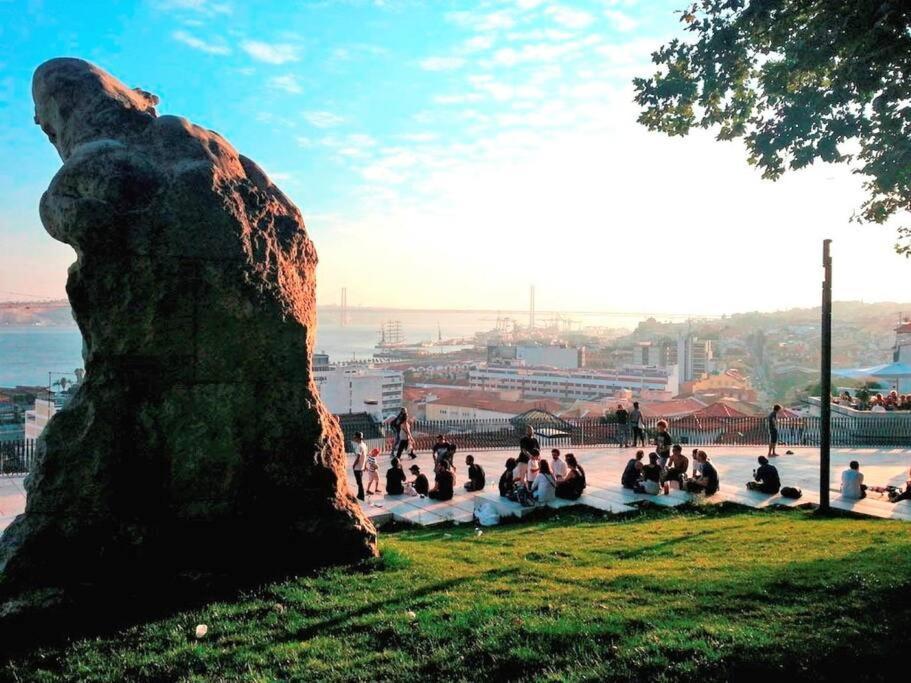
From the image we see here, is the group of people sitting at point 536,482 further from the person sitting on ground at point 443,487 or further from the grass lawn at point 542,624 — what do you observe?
the grass lawn at point 542,624

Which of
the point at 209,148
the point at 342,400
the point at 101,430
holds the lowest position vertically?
the point at 342,400

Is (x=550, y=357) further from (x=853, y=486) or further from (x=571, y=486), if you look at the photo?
(x=571, y=486)

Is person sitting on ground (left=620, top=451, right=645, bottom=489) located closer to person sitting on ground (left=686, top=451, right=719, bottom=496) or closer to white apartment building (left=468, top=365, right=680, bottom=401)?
person sitting on ground (left=686, top=451, right=719, bottom=496)

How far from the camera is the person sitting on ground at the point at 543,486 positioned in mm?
12430

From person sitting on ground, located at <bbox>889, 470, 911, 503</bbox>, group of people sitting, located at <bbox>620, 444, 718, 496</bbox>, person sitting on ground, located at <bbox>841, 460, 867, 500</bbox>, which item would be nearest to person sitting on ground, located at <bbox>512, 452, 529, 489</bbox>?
group of people sitting, located at <bbox>620, 444, 718, 496</bbox>

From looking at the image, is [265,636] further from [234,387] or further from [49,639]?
[234,387]

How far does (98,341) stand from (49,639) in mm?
2446

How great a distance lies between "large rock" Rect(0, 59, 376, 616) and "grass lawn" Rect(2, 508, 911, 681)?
0.66 metres

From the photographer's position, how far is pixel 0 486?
46.6ft

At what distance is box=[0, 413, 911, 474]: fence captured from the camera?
21875 millimetres

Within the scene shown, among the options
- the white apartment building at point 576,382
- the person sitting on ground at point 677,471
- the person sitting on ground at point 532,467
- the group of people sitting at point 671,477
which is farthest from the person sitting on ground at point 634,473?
the white apartment building at point 576,382

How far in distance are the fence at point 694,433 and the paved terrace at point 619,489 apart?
4.30ft

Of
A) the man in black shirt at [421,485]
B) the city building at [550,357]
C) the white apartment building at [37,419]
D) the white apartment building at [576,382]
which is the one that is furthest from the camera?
the city building at [550,357]

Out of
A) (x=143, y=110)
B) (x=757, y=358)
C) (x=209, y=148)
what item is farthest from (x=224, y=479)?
(x=757, y=358)
